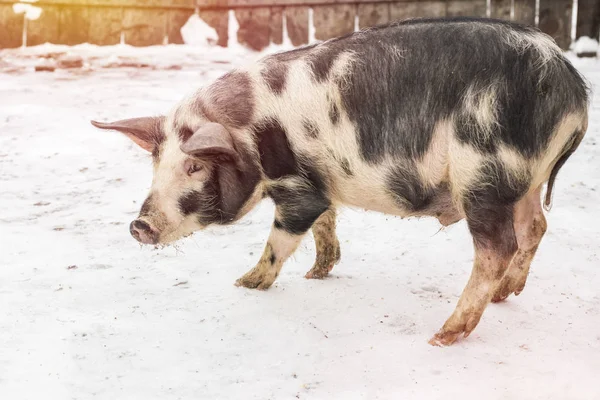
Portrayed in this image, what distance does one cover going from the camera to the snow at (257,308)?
279 cm

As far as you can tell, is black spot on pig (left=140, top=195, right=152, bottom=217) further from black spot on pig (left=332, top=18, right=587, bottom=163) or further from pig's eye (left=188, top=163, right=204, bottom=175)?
black spot on pig (left=332, top=18, right=587, bottom=163)

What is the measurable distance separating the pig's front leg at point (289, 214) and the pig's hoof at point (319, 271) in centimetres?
24

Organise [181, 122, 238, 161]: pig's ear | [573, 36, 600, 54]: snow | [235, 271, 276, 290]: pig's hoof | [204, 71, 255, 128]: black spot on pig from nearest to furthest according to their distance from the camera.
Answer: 1. [181, 122, 238, 161]: pig's ear
2. [204, 71, 255, 128]: black spot on pig
3. [235, 271, 276, 290]: pig's hoof
4. [573, 36, 600, 54]: snow

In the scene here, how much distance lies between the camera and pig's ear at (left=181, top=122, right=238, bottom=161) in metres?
2.93

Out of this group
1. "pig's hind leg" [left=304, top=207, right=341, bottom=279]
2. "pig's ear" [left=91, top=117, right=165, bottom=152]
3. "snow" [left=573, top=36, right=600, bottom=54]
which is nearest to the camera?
"pig's ear" [left=91, top=117, right=165, bottom=152]

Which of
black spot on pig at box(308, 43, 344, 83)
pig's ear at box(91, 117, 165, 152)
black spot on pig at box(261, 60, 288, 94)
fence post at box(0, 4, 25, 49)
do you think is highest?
black spot on pig at box(308, 43, 344, 83)

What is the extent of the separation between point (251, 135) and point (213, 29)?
4.83m

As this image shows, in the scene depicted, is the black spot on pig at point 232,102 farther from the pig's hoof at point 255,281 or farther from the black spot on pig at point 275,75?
the pig's hoof at point 255,281

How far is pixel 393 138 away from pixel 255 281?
974 millimetres

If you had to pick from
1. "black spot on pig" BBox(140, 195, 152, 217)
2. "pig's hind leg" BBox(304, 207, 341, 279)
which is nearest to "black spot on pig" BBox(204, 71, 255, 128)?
"black spot on pig" BBox(140, 195, 152, 217)

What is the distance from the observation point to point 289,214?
3287mm

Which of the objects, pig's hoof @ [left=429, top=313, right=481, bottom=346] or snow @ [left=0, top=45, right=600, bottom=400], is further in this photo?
pig's hoof @ [left=429, top=313, right=481, bottom=346]

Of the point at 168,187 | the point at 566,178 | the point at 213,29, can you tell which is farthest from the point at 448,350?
the point at 213,29

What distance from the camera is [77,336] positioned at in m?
3.08
